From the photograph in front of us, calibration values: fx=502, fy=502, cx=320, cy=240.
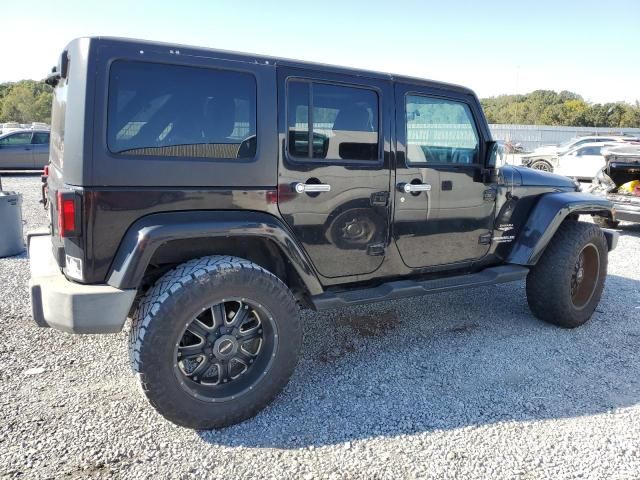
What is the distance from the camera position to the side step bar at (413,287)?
3.20m

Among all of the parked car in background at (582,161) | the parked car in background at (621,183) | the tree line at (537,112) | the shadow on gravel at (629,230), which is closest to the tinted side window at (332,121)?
the parked car in background at (621,183)

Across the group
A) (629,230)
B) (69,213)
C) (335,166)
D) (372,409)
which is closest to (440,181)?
(335,166)

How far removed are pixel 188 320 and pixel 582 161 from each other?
1615 cm

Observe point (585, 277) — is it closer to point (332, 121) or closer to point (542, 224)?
point (542, 224)

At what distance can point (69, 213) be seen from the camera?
2.45 metres

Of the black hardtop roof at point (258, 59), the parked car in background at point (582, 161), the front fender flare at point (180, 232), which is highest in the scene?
the parked car in background at point (582, 161)

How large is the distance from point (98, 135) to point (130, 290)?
0.79 m

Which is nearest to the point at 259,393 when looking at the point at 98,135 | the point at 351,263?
the point at 351,263

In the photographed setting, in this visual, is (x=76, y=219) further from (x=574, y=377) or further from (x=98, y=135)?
(x=574, y=377)

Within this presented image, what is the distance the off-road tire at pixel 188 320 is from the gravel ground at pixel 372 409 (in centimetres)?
13

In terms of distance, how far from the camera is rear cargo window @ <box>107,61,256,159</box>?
2559mm

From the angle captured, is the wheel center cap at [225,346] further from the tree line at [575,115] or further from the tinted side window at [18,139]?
the tree line at [575,115]

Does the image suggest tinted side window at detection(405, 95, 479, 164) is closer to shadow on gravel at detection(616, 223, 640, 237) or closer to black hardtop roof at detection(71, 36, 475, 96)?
black hardtop roof at detection(71, 36, 475, 96)

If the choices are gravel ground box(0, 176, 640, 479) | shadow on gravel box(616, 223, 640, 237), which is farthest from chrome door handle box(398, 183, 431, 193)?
shadow on gravel box(616, 223, 640, 237)
